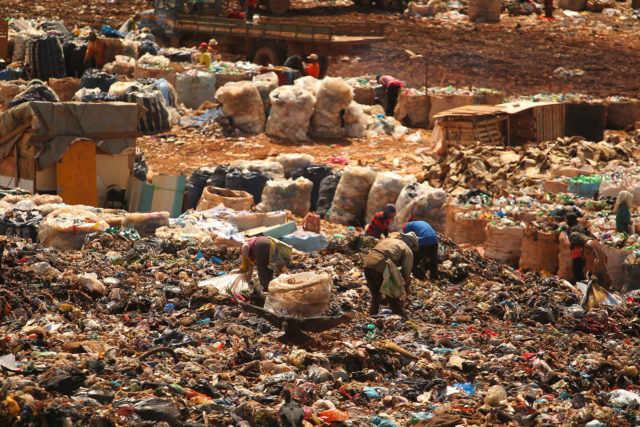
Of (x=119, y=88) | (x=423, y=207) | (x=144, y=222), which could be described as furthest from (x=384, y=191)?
(x=119, y=88)

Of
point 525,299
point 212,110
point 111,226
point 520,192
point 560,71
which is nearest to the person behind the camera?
point 525,299

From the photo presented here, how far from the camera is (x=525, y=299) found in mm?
8633

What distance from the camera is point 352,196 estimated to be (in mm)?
12133

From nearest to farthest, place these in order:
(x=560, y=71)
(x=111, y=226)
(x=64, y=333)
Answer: (x=64, y=333) → (x=111, y=226) → (x=560, y=71)

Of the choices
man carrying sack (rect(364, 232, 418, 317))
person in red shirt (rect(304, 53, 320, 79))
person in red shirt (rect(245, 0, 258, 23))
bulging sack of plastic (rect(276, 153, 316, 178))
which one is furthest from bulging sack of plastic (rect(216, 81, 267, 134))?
person in red shirt (rect(245, 0, 258, 23))

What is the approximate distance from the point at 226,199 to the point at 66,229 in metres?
2.68

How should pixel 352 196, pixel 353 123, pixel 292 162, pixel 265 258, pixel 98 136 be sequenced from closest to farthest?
pixel 265 258 → pixel 98 136 → pixel 352 196 → pixel 292 162 → pixel 353 123

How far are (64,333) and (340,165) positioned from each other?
8740 mm

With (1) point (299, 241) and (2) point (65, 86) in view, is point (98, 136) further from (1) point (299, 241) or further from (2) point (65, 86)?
(2) point (65, 86)

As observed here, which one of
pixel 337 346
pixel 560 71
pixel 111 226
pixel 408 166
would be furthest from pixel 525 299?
pixel 560 71

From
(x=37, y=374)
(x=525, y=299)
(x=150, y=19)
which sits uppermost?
A: (x=150, y=19)

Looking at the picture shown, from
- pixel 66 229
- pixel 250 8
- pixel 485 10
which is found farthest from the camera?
pixel 485 10

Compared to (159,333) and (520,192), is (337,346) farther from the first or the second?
(520,192)

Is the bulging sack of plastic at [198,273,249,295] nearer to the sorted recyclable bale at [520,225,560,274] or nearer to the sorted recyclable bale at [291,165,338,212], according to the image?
the sorted recyclable bale at [520,225,560,274]
